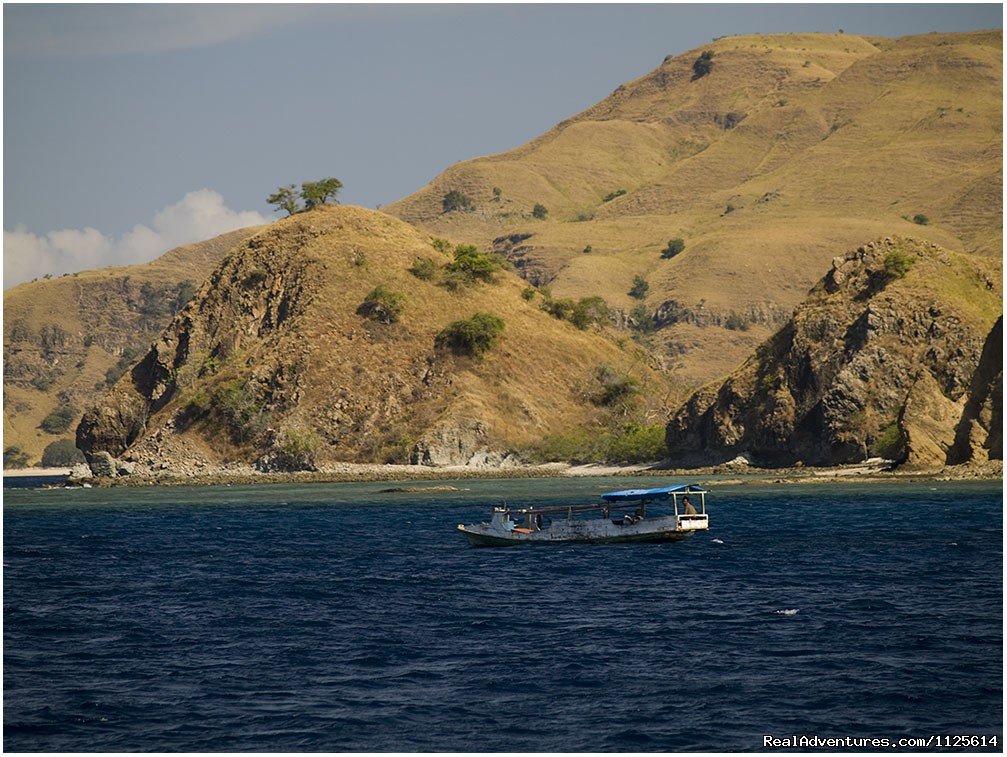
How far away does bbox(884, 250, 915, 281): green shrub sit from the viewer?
125 metres

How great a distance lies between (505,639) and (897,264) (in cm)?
9281

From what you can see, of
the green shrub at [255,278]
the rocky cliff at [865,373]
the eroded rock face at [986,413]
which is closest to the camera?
the eroded rock face at [986,413]

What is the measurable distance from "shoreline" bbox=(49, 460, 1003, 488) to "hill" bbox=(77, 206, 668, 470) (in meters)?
3.00

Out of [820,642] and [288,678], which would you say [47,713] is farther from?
[820,642]

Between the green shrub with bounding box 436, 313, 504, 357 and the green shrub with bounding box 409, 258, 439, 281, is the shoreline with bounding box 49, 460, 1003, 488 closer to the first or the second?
the green shrub with bounding box 436, 313, 504, 357

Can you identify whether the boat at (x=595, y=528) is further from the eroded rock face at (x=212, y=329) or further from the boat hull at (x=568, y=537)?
the eroded rock face at (x=212, y=329)

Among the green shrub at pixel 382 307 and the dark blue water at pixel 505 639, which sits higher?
the green shrub at pixel 382 307

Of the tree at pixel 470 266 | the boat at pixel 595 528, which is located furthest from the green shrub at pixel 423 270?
the boat at pixel 595 528

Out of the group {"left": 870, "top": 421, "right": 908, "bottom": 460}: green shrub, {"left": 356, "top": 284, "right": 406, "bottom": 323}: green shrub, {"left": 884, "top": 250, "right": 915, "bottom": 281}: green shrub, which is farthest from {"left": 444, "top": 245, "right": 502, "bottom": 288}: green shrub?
{"left": 870, "top": 421, "right": 908, "bottom": 460}: green shrub

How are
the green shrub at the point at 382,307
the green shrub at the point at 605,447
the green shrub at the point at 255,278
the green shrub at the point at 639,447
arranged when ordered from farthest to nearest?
the green shrub at the point at 255,278 < the green shrub at the point at 382,307 < the green shrub at the point at 605,447 < the green shrub at the point at 639,447

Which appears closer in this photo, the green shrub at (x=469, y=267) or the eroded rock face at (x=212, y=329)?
the eroded rock face at (x=212, y=329)

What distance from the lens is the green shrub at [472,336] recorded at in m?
158

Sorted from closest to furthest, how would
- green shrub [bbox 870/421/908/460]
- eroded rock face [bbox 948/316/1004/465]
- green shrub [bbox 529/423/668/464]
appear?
eroded rock face [bbox 948/316/1004/465] < green shrub [bbox 870/421/908/460] < green shrub [bbox 529/423/668/464]

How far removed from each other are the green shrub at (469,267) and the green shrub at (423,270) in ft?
7.21
